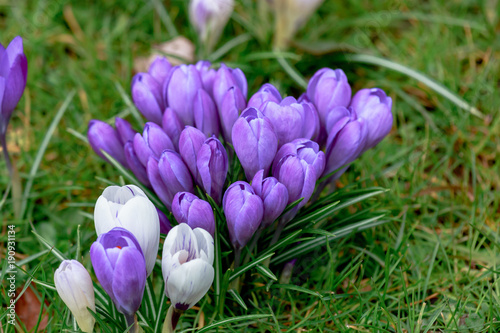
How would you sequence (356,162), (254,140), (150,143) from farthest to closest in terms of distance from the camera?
(356,162)
(150,143)
(254,140)

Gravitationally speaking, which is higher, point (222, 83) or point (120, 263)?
point (222, 83)

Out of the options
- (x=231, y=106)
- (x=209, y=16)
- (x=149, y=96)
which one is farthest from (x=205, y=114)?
(x=209, y=16)

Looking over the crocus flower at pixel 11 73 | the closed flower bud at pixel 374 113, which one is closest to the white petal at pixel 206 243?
the closed flower bud at pixel 374 113

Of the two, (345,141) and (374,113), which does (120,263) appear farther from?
(374,113)

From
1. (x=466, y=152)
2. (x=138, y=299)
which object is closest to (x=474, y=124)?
(x=466, y=152)

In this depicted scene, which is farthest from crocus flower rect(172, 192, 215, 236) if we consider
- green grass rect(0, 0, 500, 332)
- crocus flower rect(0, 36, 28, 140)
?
crocus flower rect(0, 36, 28, 140)
